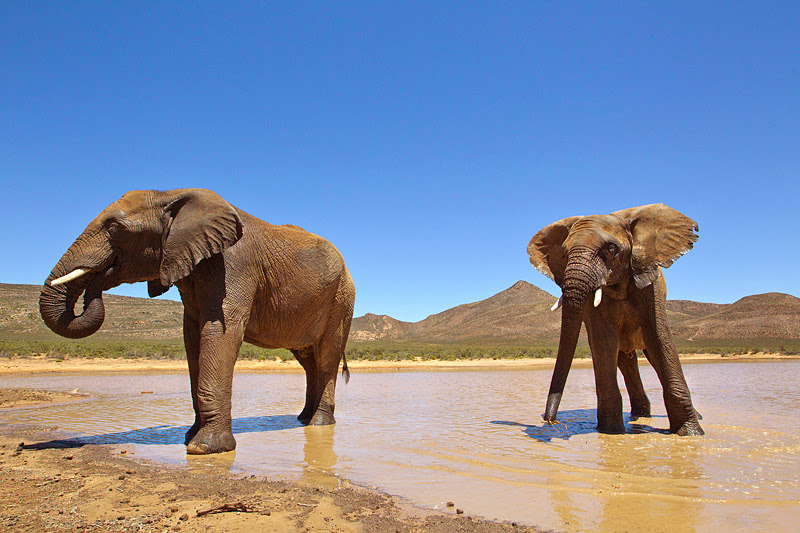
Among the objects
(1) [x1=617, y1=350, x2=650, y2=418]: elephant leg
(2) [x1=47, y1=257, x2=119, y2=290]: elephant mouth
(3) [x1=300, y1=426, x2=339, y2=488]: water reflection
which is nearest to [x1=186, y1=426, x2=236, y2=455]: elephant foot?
(3) [x1=300, y1=426, x2=339, y2=488]: water reflection

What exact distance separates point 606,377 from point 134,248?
6539 millimetres

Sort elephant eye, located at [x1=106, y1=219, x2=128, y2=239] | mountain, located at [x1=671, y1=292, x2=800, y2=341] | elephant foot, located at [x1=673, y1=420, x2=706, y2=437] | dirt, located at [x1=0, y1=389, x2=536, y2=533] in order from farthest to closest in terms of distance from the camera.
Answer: mountain, located at [x1=671, y1=292, x2=800, y2=341], elephant foot, located at [x1=673, y1=420, x2=706, y2=437], elephant eye, located at [x1=106, y1=219, x2=128, y2=239], dirt, located at [x1=0, y1=389, x2=536, y2=533]

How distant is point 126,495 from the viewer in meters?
4.78

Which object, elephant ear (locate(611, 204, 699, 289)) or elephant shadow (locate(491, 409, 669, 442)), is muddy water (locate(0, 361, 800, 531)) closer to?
elephant shadow (locate(491, 409, 669, 442))

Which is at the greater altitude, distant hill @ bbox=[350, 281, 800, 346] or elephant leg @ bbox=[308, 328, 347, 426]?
distant hill @ bbox=[350, 281, 800, 346]

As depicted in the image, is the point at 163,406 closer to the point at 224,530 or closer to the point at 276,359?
the point at 224,530

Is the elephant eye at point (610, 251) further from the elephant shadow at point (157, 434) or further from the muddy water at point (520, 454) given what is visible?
the elephant shadow at point (157, 434)

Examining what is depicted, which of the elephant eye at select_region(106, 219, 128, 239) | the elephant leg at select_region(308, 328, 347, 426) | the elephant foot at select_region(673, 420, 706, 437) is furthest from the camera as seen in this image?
the elephant leg at select_region(308, 328, 347, 426)

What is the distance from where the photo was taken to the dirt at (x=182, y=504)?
4.02m

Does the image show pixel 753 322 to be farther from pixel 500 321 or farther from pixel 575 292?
pixel 575 292

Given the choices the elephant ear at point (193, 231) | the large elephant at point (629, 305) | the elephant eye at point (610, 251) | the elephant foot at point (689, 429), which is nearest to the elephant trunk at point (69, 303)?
the elephant ear at point (193, 231)

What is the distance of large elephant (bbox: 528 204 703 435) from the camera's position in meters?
7.66

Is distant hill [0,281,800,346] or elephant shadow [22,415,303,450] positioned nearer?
elephant shadow [22,415,303,450]

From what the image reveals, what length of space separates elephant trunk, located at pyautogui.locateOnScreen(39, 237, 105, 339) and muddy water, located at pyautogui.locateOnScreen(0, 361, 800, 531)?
1651mm
